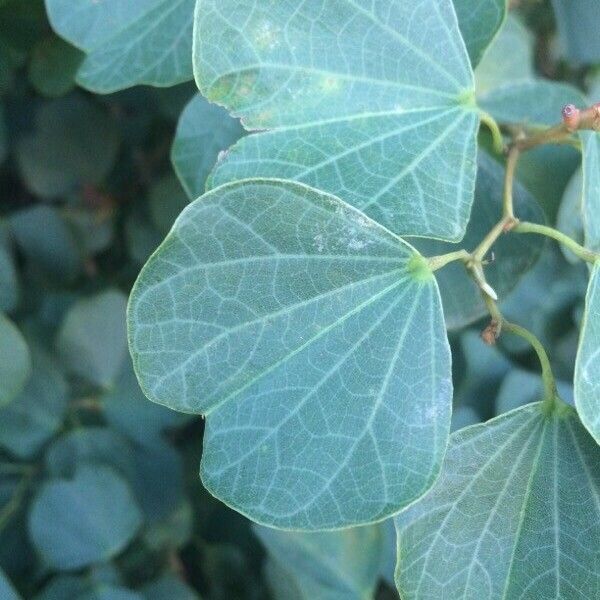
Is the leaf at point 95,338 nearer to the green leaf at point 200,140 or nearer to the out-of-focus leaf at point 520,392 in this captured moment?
the green leaf at point 200,140

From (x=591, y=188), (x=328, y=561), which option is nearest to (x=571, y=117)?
(x=591, y=188)

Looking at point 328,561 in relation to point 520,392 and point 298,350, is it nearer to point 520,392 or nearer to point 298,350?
point 520,392

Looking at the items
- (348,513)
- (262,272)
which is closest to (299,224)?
(262,272)

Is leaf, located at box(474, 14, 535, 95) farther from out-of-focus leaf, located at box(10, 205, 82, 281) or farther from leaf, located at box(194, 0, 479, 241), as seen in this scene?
out-of-focus leaf, located at box(10, 205, 82, 281)

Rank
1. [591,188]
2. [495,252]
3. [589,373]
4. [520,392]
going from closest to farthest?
[589,373]
[591,188]
[495,252]
[520,392]

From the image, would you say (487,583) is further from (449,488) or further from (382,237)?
(382,237)

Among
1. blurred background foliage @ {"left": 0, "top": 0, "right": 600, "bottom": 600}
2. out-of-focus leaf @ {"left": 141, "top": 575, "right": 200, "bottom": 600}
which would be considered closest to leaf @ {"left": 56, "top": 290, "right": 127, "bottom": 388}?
blurred background foliage @ {"left": 0, "top": 0, "right": 600, "bottom": 600}
